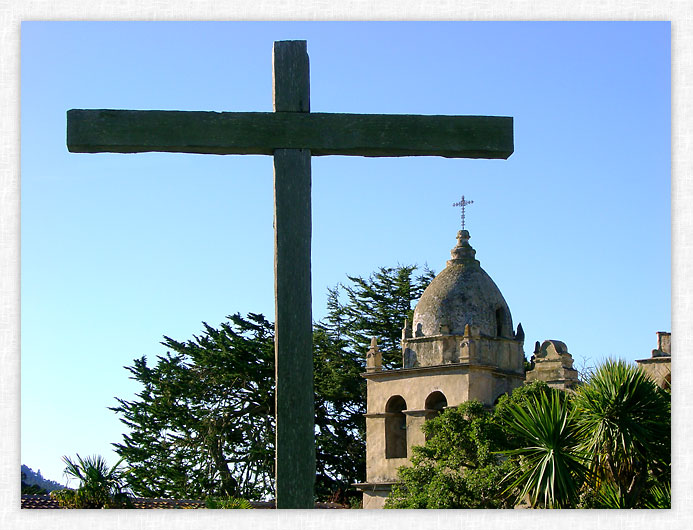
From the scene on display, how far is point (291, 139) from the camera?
526 centimetres

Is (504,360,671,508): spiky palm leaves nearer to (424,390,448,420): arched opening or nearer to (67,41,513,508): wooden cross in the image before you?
(67,41,513,508): wooden cross

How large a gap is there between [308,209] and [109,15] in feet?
4.84

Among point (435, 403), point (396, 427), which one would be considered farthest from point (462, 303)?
point (396, 427)

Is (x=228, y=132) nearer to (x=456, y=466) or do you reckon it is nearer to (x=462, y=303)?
(x=456, y=466)

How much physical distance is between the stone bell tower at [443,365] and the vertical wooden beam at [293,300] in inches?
815

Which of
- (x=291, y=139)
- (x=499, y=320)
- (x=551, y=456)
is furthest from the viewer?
(x=499, y=320)

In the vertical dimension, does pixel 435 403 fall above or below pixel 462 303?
below

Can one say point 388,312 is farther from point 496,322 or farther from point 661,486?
point 661,486

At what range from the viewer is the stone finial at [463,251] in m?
27.2

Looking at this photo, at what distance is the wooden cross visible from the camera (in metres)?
5.14

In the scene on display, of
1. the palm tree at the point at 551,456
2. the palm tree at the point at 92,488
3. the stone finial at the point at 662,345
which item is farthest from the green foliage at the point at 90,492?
the stone finial at the point at 662,345

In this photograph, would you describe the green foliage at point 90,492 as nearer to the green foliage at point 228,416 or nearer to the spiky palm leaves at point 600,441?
the spiky palm leaves at point 600,441

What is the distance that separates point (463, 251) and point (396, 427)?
462 centimetres

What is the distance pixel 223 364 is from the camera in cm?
3275
